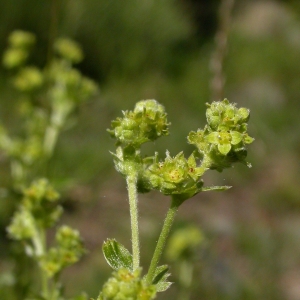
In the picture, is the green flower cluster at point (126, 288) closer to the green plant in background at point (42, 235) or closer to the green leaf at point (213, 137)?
the green leaf at point (213, 137)

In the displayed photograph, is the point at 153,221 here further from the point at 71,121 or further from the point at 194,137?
the point at 194,137

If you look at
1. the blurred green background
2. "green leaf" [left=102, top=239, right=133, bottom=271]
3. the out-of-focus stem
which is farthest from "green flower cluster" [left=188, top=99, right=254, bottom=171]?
the blurred green background

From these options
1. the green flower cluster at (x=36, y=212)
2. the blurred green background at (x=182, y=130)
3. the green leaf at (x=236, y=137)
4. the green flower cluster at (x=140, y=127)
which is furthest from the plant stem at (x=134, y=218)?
the blurred green background at (x=182, y=130)

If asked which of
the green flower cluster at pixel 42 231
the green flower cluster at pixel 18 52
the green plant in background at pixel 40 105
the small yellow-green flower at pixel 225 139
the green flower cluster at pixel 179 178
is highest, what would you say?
the green flower cluster at pixel 18 52

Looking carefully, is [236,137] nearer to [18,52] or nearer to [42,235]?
[42,235]

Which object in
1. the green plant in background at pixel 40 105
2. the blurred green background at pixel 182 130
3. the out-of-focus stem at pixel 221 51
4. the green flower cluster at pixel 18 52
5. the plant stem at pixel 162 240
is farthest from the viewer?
the blurred green background at pixel 182 130
